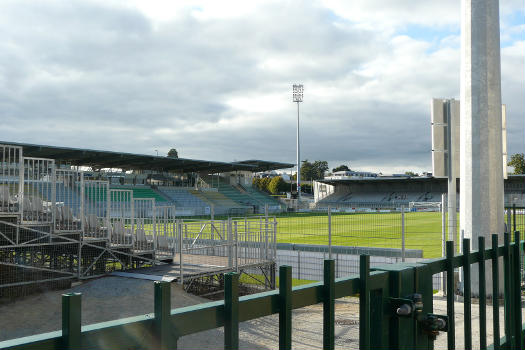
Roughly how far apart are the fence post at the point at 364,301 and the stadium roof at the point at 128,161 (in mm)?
39285

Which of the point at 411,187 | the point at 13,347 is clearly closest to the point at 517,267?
the point at 13,347

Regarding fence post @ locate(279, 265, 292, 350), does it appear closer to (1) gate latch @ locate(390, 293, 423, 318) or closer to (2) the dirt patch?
(1) gate latch @ locate(390, 293, 423, 318)

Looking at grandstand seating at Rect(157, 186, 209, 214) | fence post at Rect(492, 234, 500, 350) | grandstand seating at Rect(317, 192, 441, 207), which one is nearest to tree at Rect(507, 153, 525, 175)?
grandstand seating at Rect(317, 192, 441, 207)

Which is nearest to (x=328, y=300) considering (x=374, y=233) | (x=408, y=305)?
(x=408, y=305)

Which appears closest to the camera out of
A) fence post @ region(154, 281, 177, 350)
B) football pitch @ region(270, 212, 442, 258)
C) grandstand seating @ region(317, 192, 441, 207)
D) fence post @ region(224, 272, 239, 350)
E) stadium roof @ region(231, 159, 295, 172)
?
fence post @ region(154, 281, 177, 350)

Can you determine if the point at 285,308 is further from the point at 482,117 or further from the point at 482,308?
the point at 482,117

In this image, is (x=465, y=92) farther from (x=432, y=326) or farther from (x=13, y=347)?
(x=13, y=347)

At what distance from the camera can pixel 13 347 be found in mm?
1309

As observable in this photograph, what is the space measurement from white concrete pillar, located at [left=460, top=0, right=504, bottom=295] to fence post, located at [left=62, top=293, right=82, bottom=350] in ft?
32.1

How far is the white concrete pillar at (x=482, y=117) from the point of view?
33.2ft

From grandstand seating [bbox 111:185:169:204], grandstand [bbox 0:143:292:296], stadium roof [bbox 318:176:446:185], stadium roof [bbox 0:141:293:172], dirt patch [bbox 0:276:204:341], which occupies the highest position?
stadium roof [bbox 0:141:293:172]

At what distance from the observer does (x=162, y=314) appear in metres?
1.61

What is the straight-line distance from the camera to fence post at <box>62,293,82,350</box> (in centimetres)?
138

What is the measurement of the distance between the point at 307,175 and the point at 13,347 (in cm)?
14694
